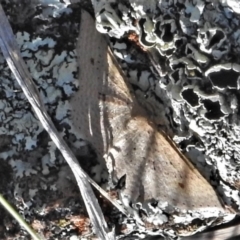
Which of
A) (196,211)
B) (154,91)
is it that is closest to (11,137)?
(154,91)

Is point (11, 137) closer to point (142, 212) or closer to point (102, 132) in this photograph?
point (102, 132)

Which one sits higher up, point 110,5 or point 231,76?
point 110,5

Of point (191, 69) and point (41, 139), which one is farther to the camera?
point (41, 139)

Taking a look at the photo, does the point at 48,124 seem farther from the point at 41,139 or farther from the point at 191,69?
the point at 191,69

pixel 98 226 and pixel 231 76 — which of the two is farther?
pixel 98 226

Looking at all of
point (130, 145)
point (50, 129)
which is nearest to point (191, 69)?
point (130, 145)

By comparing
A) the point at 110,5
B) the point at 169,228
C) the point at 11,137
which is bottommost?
the point at 169,228
